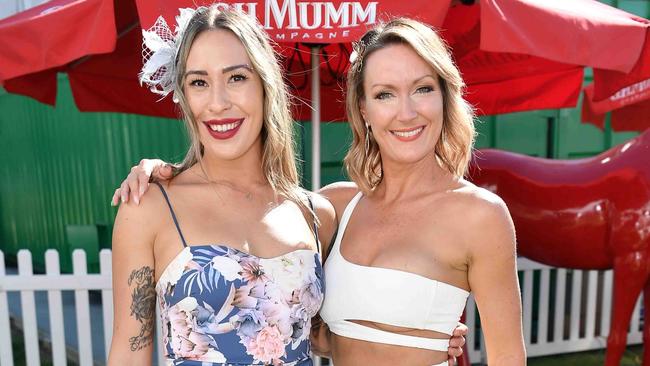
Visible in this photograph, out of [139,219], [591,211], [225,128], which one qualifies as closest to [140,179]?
[139,219]

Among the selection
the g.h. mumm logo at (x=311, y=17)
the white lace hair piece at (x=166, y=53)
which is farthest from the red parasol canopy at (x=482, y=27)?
the white lace hair piece at (x=166, y=53)

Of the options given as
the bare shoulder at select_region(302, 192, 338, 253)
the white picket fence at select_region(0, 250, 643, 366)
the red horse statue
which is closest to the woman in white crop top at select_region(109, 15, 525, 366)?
the bare shoulder at select_region(302, 192, 338, 253)

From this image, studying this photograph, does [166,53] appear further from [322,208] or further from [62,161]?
[62,161]

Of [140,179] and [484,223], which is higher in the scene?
[140,179]

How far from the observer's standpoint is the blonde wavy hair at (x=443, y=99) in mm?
1885

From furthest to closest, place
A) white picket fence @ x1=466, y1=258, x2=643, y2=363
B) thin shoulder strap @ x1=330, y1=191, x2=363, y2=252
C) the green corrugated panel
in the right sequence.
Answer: the green corrugated panel
white picket fence @ x1=466, y1=258, x2=643, y2=363
thin shoulder strap @ x1=330, y1=191, x2=363, y2=252

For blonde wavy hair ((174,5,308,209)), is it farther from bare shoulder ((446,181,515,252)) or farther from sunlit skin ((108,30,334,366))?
bare shoulder ((446,181,515,252))

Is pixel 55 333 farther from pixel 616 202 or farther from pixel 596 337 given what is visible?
pixel 596 337

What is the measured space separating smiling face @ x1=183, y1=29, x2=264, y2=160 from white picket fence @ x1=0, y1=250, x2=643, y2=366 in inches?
95.7

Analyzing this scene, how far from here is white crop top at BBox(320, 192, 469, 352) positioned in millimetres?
1842

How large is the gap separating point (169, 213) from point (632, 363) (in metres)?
4.58

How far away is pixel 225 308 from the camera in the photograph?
1.78 metres

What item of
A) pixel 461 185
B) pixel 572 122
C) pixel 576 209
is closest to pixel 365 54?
pixel 461 185

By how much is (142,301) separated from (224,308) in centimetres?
28
